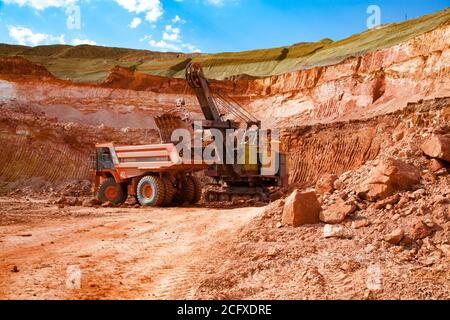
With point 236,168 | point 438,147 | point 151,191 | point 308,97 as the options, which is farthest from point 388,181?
point 308,97

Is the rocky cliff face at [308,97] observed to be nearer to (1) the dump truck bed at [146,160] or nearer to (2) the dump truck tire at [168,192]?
(2) the dump truck tire at [168,192]

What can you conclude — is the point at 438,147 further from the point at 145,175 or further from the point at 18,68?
the point at 18,68

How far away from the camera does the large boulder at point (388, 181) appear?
588 centimetres

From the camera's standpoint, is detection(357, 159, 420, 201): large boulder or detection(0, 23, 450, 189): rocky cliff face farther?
detection(0, 23, 450, 189): rocky cliff face

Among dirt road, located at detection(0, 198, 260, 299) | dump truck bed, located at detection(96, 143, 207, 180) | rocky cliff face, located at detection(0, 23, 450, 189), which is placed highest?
rocky cliff face, located at detection(0, 23, 450, 189)

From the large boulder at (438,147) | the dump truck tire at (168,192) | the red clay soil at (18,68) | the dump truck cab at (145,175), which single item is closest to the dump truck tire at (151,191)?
the dump truck cab at (145,175)

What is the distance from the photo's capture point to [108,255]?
5867 millimetres

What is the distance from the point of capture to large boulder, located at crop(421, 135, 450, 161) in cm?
625

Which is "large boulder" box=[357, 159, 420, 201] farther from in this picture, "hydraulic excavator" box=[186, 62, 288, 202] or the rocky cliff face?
the rocky cliff face

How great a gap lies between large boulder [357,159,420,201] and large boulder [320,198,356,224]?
0.31 meters

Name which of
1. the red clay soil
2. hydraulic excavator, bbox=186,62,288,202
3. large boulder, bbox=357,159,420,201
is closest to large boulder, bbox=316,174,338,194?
large boulder, bbox=357,159,420,201

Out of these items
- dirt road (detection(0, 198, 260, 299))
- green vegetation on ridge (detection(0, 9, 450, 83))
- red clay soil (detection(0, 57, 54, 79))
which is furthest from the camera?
green vegetation on ridge (detection(0, 9, 450, 83))

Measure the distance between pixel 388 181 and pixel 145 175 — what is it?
991cm

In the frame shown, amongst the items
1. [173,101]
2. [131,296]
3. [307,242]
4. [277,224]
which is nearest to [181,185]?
[277,224]
